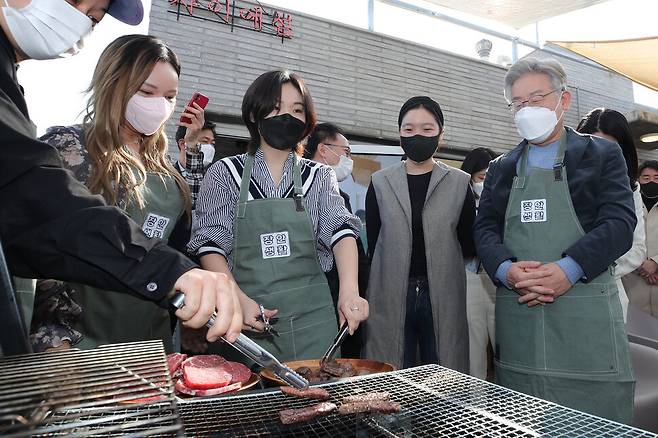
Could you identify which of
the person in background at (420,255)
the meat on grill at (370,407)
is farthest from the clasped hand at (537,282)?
the meat on grill at (370,407)

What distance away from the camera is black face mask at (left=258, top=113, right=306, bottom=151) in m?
2.45

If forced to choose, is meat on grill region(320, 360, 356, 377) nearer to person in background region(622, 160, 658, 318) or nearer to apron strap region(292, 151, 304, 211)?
apron strap region(292, 151, 304, 211)

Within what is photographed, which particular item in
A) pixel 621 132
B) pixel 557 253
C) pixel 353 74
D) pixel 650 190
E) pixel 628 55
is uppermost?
pixel 628 55

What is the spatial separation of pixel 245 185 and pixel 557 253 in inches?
70.0

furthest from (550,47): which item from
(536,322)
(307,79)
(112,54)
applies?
(112,54)

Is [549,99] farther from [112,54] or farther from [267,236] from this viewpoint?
[112,54]

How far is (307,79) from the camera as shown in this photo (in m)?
7.67

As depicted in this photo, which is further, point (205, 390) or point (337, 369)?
point (337, 369)

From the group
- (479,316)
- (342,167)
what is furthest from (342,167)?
(479,316)

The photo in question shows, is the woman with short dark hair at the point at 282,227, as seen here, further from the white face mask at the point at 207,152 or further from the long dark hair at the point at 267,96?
the white face mask at the point at 207,152

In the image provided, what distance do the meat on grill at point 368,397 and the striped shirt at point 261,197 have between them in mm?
1111

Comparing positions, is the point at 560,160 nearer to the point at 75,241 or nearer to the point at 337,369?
the point at 337,369

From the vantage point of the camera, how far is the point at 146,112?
2.16 m

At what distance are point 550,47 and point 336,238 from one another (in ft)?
35.4
